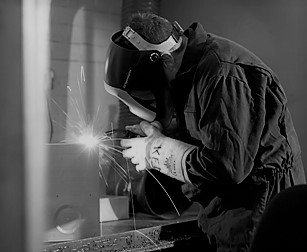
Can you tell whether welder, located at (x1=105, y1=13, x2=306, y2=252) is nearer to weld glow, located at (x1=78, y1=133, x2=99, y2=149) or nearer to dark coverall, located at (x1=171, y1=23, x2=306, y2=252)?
dark coverall, located at (x1=171, y1=23, x2=306, y2=252)

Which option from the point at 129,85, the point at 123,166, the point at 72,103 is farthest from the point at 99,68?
the point at 129,85

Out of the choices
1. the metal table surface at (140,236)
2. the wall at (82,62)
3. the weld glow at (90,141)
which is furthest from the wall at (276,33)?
the weld glow at (90,141)

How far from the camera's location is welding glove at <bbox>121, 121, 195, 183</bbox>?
1.45 metres

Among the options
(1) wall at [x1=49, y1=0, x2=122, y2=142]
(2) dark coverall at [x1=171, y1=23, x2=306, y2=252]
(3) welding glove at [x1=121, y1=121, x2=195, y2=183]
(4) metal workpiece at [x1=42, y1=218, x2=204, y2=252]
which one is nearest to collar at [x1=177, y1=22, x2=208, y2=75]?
(2) dark coverall at [x1=171, y1=23, x2=306, y2=252]

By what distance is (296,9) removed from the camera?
2250 mm

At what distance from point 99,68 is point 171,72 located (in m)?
1.25

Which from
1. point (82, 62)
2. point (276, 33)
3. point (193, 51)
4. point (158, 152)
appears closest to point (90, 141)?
point (158, 152)

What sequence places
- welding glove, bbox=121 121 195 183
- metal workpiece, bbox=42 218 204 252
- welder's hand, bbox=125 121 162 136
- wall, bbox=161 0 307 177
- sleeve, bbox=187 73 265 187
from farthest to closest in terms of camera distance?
wall, bbox=161 0 307 177 → welder's hand, bbox=125 121 162 136 → metal workpiece, bbox=42 218 204 252 → welding glove, bbox=121 121 195 183 → sleeve, bbox=187 73 265 187

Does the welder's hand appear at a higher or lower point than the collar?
lower

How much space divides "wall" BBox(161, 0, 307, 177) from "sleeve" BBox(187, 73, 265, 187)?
93 cm

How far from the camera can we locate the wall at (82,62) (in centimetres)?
255

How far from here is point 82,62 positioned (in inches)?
105

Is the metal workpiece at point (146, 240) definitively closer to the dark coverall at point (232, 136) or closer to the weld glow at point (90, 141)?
the dark coverall at point (232, 136)

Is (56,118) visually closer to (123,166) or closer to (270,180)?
(123,166)
